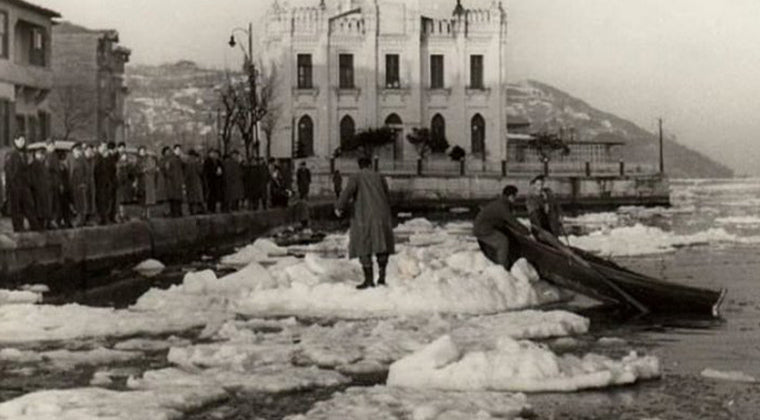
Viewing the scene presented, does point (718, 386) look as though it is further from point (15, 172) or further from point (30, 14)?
point (30, 14)

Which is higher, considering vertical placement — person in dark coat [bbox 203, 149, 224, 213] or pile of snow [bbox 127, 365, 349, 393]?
person in dark coat [bbox 203, 149, 224, 213]

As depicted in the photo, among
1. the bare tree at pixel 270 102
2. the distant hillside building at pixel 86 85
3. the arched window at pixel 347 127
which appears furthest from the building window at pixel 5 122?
the arched window at pixel 347 127

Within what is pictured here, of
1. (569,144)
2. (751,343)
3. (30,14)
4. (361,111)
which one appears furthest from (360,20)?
(751,343)

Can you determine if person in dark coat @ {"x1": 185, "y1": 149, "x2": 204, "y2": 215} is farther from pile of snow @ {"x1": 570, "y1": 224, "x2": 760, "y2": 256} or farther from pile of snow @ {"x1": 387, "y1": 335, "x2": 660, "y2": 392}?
pile of snow @ {"x1": 387, "y1": 335, "x2": 660, "y2": 392}

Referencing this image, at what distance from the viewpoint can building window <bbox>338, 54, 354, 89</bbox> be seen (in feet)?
224

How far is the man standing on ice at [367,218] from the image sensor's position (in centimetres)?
1453

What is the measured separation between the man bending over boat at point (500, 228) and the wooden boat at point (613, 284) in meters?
0.32

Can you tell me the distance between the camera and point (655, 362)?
31.2 feet

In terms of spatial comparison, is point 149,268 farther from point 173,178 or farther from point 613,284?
point 613,284

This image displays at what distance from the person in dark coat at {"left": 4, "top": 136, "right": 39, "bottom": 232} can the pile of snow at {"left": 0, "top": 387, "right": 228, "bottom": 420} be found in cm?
1235

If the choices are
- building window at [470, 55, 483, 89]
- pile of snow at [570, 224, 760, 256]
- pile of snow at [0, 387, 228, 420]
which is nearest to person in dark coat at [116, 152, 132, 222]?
pile of snow at [570, 224, 760, 256]

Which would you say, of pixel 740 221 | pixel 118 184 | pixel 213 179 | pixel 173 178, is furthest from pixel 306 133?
pixel 118 184

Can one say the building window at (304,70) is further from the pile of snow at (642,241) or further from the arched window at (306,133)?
the pile of snow at (642,241)

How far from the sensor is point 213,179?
31.1 m
